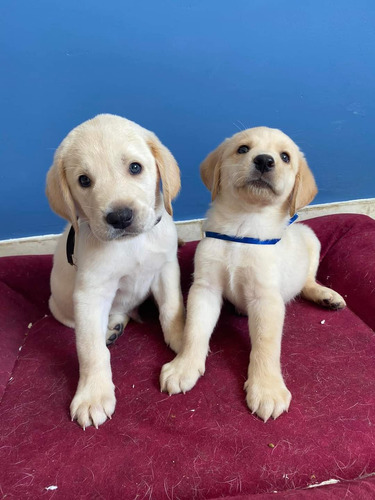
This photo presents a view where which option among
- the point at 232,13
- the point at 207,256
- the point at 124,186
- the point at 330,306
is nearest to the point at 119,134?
the point at 124,186

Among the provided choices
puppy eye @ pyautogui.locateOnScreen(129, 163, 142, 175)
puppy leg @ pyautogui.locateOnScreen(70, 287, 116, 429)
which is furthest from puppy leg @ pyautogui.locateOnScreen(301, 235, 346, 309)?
puppy eye @ pyautogui.locateOnScreen(129, 163, 142, 175)

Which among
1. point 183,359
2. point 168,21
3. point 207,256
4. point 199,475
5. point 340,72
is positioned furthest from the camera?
point 340,72

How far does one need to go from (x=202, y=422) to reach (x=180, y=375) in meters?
0.24

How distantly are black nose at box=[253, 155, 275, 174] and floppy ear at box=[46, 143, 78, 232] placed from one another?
2.89ft

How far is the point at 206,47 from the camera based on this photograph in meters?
3.27

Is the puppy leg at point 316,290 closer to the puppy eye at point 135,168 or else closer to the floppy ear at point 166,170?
the floppy ear at point 166,170

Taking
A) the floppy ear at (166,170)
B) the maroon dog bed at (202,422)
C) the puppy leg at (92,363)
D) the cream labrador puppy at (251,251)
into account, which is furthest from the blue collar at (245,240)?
the puppy leg at (92,363)

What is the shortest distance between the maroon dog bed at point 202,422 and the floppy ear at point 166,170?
0.86 meters

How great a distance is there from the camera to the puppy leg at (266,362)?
68.8 inches

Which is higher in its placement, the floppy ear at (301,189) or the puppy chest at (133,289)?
the floppy ear at (301,189)

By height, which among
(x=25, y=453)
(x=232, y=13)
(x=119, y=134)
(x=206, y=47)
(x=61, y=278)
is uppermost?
(x=232, y=13)

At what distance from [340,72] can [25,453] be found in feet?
11.7

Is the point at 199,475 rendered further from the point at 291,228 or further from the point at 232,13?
the point at 232,13

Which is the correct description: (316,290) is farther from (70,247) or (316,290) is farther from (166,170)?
(70,247)
